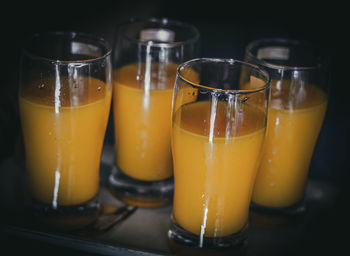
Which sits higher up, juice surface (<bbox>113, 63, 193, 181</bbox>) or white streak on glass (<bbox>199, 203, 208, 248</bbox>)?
juice surface (<bbox>113, 63, 193, 181</bbox>)

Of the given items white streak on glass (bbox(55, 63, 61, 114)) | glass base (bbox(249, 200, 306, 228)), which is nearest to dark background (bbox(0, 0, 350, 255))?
glass base (bbox(249, 200, 306, 228))

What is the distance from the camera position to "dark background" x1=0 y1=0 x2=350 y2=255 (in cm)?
89

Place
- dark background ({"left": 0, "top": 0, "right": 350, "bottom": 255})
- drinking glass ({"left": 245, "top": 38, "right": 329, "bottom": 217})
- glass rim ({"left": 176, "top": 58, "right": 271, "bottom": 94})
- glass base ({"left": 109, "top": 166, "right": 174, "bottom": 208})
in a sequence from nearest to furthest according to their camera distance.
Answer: glass rim ({"left": 176, "top": 58, "right": 271, "bottom": 94})
drinking glass ({"left": 245, "top": 38, "right": 329, "bottom": 217})
glass base ({"left": 109, "top": 166, "right": 174, "bottom": 208})
dark background ({"left": 0, "top": 0, "right": 350, "bottom": 255})

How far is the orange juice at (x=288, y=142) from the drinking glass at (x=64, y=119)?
0.25m

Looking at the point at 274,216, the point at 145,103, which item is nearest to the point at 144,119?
the point at 145,103

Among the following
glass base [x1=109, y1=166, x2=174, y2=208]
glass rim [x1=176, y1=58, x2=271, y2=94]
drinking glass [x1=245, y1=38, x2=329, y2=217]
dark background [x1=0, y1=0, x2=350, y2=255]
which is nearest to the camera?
glass rim [x1=176, y1=58, x2=271, y2=94]

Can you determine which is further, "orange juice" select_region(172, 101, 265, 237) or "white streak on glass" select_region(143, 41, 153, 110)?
"white streak on glass" select_region(143, 41, 153, 110)

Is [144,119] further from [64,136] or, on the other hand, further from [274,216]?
[274,216]

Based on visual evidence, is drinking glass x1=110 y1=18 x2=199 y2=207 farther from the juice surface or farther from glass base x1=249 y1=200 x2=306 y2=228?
glass base x1=249 y1=200 x2=306 y2=228

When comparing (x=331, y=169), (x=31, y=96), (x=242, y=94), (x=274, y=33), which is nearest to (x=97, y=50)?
(x=31, y=96)

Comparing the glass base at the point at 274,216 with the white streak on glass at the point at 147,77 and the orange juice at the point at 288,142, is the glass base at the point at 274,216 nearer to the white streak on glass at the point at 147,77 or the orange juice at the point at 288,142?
the orange juice at the point at 288,142

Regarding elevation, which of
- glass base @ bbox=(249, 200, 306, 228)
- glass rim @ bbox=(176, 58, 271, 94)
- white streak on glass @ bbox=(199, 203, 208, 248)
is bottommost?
glass base @ bbox=(249, 200, 306, 228)

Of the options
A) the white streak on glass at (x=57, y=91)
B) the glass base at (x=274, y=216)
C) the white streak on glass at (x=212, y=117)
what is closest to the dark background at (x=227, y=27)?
the glass base at (x=274, y=216)

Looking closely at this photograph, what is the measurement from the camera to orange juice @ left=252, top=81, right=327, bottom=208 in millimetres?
684
